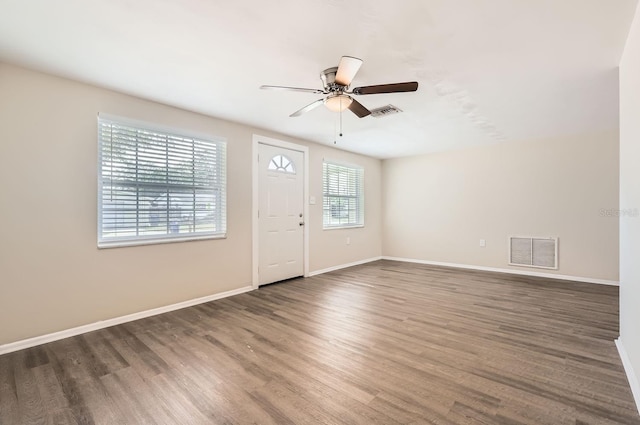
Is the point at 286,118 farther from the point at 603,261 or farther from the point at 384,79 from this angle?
the point at 603,261

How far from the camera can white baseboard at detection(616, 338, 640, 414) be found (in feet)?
5.52

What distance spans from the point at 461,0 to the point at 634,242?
1.85 m

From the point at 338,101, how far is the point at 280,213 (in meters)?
2.40

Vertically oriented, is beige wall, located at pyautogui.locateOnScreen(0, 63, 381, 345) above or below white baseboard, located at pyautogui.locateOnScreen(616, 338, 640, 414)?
above

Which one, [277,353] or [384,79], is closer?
[277,353]

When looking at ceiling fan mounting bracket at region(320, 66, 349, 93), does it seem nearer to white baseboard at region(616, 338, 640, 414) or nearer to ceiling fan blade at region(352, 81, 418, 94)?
ceiling fan blade at region(352, 81, 418, 94)

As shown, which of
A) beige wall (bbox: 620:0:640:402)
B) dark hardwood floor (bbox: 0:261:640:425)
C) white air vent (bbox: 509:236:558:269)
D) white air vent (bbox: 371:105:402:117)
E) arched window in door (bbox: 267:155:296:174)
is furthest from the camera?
white air vent (bbox: 509:236:558:269)

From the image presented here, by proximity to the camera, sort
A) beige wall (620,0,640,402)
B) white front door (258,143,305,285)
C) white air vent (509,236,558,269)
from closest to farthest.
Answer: beige wall (620,0,640,402)
white front door (258,143,305,285)
white air vent (509,236,558,269)

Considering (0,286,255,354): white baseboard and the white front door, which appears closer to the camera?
(0,286,255,354): white baseboard

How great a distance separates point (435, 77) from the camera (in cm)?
258

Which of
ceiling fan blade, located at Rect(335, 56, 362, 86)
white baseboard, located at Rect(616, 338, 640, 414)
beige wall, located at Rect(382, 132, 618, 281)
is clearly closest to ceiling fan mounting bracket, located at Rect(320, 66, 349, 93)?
ceiling fan blade, located at Rect(335, 56, 362, 86)

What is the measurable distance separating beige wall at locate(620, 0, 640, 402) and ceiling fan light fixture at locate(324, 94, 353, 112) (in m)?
1.85

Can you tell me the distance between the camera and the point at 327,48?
2141 millimetres

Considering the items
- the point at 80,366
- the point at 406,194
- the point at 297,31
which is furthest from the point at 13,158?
the point at 406,194
